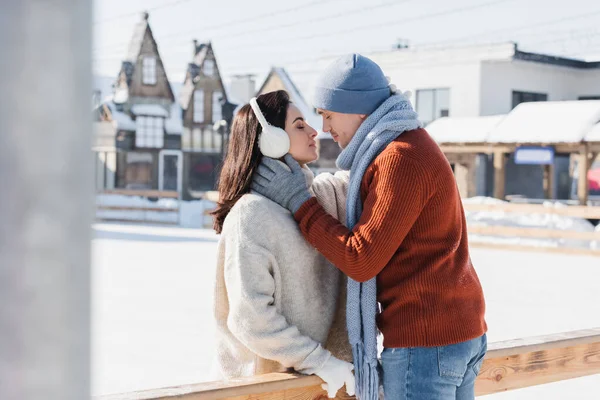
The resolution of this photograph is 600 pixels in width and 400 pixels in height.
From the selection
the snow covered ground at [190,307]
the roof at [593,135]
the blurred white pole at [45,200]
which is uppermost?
the roof at [593,135]

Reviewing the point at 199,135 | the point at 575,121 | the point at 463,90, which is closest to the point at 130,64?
the point at 199,135

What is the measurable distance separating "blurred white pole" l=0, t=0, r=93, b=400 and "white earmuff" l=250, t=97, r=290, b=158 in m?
1.79

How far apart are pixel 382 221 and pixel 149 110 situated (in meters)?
33.9

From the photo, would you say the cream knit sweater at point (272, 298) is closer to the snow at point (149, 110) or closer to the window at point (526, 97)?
the window at point (526, 97)

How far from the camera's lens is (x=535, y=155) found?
22.1 meters

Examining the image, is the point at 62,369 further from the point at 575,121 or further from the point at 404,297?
the point at 575,121

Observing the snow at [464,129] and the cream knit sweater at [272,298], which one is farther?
the snow at [464,129]

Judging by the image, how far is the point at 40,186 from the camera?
0.31 meters

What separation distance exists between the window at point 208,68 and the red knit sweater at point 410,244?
3540 cm

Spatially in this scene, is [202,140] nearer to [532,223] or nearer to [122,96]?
[122,96]

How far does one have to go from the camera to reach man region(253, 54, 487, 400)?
192cm

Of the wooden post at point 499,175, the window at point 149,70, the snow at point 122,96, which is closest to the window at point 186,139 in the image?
the window at point 149,70

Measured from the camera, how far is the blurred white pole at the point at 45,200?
307mm

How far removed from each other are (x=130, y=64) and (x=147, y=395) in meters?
35.0
